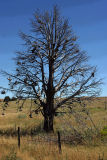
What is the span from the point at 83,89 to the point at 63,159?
309 inches

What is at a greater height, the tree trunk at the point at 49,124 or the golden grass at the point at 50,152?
the tree trunk at the point at 49,124

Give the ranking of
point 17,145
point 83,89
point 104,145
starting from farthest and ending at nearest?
point 83,89 < point 17,145 < point 104,145

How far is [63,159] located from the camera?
24.2 ft

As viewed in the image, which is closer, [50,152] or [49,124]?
[50,152]

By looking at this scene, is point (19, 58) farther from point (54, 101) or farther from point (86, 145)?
point (86, 145)

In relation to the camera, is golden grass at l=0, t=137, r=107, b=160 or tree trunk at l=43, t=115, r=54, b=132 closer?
golden grass at l=0, t=137, r=107, b=160

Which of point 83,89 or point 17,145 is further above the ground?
point 83,89

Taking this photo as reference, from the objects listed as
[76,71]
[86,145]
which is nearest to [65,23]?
[76,71]

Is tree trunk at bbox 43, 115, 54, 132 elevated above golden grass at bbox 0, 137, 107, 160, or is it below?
above

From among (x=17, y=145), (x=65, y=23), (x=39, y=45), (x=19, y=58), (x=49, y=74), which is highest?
(x=65, y=23)

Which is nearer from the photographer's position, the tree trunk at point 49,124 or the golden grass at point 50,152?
the golden grass at point 50,152

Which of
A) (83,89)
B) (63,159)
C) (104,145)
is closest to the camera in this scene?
(63,159)

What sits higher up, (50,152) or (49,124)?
(49,124)

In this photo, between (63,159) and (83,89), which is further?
(83,89)
